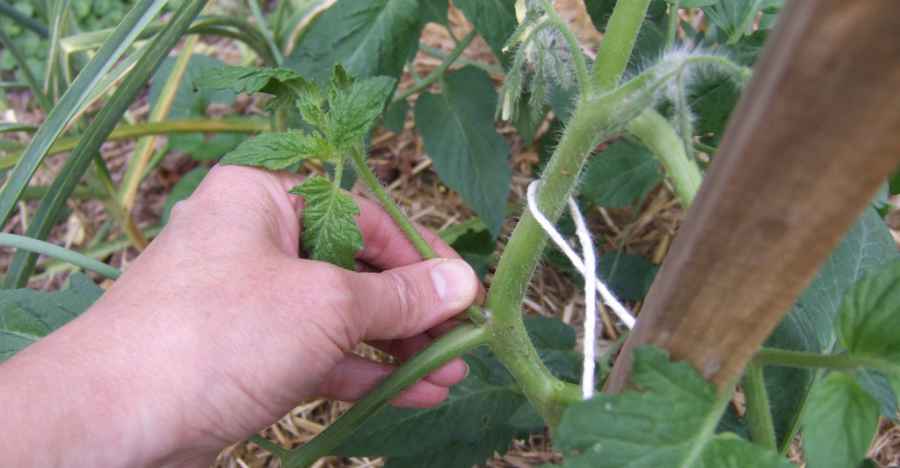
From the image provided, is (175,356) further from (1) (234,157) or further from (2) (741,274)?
(2) (741,274)

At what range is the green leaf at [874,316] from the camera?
58cm

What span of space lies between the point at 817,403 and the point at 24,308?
2.80ft

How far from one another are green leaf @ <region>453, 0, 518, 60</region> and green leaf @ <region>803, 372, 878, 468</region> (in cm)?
63

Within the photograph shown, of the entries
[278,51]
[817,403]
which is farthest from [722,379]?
[278,51]

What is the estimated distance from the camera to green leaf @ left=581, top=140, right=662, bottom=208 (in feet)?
3.87

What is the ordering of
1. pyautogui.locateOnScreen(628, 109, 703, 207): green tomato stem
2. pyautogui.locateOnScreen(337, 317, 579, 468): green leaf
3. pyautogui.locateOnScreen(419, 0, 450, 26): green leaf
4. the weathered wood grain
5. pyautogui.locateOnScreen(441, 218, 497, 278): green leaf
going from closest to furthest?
the weathered wood grain → pyautogui.locateOnScreen(628, 109, 703, 207): green tomato stem → pyautogui.locateOnScreen(337, 317, 579, 468): green leaf → pyautogui.locateOnScreen(419, 0, 450, 26): green leaf → pyautogui.locateOnScreen(441, 218, 497, 278): green leaf

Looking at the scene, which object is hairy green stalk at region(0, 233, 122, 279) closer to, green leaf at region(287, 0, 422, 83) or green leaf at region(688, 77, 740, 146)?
green leaf at region(287, 0, 422, 83)

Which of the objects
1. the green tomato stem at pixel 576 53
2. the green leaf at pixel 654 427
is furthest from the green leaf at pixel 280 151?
the green leaf at pixel 654 427

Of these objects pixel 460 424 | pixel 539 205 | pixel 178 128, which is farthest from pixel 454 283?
pixel 178 128

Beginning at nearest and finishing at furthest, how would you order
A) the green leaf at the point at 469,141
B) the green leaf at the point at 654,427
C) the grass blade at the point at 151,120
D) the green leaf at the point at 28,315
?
the green leaf at the point at 654,427 → the green leaf at the point at 28,315 → the green leaf at the point at 469,141 → the grass blade at the point at 151,120

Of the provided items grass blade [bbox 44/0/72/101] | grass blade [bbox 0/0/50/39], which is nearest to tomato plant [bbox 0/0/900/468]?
grass blade [bbox 44/0/72/101]

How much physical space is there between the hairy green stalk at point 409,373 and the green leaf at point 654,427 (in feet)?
0.83

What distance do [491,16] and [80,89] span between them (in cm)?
55

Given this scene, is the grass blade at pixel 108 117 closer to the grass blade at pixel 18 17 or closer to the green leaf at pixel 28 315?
the green leaf at pixel 28 315
